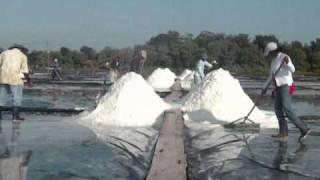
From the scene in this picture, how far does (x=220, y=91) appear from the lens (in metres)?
13.3

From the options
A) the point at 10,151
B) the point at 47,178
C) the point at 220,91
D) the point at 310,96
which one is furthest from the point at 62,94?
the point at 47,178

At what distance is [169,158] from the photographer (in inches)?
264

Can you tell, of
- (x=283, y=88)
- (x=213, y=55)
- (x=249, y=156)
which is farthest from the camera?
(x=213, y=55)

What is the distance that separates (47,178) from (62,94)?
59.6ft

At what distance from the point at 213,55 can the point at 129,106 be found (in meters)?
54.2

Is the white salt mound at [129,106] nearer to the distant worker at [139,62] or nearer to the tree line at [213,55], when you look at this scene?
the distant worker at [139,62]

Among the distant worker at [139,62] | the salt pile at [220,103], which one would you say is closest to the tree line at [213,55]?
the distant worker at [139,62]

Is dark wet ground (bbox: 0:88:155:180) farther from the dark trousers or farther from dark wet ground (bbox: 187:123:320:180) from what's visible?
the dark trousers

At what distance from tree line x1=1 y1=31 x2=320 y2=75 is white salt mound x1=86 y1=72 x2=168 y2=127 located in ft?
157

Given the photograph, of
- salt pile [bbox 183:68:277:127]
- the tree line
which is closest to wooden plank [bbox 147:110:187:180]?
salt pile [bbox 183:68:277:127]

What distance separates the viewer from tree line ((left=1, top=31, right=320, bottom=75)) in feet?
218

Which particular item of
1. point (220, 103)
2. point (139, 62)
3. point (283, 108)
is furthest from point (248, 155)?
point (139, 62)

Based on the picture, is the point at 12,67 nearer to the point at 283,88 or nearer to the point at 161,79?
the point at 283,88

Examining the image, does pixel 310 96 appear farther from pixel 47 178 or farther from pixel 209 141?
pixel 47 178
